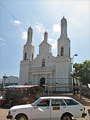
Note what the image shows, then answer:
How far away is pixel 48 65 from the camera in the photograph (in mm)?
30734

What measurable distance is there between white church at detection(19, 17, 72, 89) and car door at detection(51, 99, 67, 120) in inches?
806

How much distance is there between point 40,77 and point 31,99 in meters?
17.5

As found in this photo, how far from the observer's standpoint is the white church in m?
28.1

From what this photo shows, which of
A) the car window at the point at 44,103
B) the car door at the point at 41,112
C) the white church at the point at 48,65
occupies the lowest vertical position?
the car door at the point at 41,112

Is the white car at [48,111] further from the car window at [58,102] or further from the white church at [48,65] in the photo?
the white church at [48,65]

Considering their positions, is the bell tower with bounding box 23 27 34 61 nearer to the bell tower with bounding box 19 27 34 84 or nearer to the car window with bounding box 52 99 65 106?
the bell tower with bounding box 19 27 34 84

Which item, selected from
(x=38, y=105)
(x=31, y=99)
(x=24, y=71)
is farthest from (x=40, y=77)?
(x=38, y=105)

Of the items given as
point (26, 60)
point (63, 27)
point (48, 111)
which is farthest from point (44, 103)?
point (63, 27)

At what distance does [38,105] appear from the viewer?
6.72 metres

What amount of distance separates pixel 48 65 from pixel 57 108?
2423 centimetres

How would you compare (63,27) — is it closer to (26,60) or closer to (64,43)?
(64,43)

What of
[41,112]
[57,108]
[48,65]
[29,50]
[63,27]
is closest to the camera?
[41,112]

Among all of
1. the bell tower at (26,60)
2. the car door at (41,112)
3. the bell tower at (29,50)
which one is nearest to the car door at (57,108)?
the car door at (41,112)

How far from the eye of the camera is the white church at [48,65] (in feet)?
92.1
